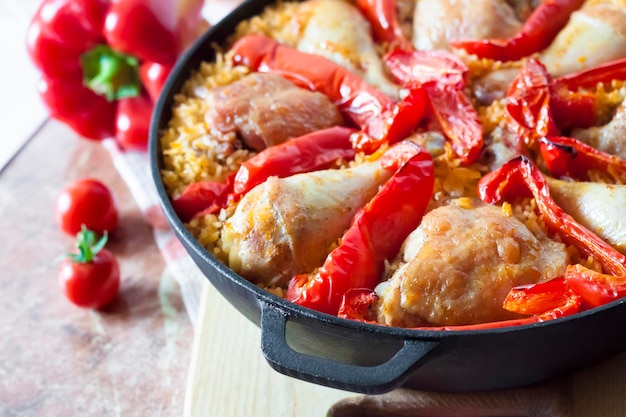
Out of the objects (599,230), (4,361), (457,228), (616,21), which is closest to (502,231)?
(457,228)

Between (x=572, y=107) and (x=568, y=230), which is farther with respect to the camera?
(x=572, y=107)

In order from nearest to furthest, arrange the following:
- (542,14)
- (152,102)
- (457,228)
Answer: (457,228) → (542,14) → (152,102)

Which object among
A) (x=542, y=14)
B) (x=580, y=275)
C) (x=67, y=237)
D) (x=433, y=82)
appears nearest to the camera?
(x=580, y=275)

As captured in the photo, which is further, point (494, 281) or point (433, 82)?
point (433, 82)

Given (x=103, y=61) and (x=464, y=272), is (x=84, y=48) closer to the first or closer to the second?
(x=103, y=61)

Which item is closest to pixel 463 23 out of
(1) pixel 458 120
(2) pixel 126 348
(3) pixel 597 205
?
(1) pixel 458 120

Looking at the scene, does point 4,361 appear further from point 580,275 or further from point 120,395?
point 580,275
